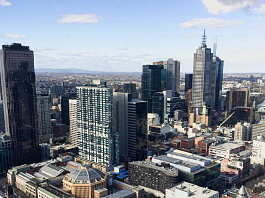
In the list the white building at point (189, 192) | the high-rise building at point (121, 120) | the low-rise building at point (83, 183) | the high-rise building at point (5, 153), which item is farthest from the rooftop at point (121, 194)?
the high-rise building at point (5, 153)

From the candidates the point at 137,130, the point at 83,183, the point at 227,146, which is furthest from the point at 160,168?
the point at 227,146

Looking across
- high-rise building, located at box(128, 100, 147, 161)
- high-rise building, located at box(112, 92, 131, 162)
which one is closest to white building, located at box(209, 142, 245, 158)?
high-rise building, located at box(128, 100, 147, 161)

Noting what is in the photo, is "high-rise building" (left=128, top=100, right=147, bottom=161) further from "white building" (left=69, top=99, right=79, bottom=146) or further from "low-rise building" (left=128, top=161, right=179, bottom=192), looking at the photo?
"white building" (left=69, top=99, right=79, bottom=146)

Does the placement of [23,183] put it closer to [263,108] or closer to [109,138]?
[109,138]

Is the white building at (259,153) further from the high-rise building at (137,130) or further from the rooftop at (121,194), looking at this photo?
the rooftop at (121,194)

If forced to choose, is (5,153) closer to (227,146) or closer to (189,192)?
(189,192)

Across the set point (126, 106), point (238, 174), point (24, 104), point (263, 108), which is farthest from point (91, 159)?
point (263, 108)
